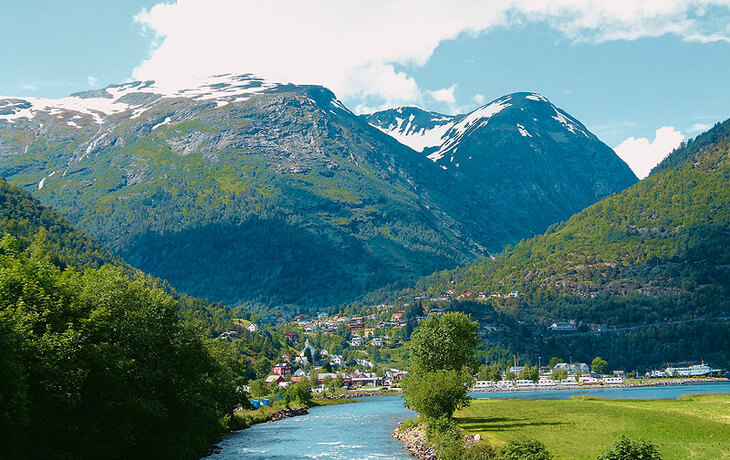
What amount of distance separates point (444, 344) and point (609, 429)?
1521 inches

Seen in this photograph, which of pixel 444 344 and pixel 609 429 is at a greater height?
pixel 444 344

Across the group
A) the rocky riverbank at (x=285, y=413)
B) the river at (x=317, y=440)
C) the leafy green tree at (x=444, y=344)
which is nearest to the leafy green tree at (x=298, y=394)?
the rocky riverbank at (x=285, y=413)

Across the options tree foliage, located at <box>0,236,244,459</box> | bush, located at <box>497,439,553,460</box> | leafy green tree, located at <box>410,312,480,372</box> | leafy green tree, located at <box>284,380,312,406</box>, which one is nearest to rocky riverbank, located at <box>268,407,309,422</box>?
leafy green tree, located at <box>284,380,312,406</box>

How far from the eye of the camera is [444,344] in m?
108

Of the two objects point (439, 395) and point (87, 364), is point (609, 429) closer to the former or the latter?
point (439, 395)

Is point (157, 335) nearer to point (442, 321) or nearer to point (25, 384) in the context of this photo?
point (25, 384)

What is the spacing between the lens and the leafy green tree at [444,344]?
10800 centimetres

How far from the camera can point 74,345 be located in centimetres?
4553

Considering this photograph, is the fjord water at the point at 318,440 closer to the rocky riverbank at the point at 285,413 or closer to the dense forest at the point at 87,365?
the rocky riverbank at the point at 285,413

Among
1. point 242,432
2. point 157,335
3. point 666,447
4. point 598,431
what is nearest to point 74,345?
point 157,335

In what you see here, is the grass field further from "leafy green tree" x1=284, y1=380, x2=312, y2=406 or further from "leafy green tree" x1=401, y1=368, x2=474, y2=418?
"leafy green tree" x1=284, y1=380, x2=312, y2=406

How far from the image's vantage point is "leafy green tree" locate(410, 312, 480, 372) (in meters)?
108

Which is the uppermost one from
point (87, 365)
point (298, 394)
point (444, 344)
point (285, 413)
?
point (444, 344)

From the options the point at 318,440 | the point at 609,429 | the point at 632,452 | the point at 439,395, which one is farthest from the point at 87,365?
the point at 318,440
